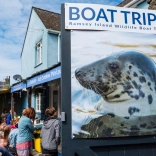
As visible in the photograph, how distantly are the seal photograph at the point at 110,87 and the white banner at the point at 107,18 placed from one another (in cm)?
9

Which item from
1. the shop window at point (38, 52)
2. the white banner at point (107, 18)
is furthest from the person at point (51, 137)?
the shop window at point (38, 52)

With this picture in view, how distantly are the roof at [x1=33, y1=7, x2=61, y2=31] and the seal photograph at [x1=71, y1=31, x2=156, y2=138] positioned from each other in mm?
11272

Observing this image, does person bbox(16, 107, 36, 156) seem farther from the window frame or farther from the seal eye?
the window frame

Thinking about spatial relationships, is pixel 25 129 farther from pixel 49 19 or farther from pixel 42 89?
pixel 49 19

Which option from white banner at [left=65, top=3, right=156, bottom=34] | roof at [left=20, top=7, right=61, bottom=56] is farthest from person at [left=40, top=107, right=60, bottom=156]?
roof at [left=20, top=7, right=61, bottom=56]

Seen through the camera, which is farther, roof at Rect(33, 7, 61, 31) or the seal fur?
roof at Rect(33, 7, 61, 31)

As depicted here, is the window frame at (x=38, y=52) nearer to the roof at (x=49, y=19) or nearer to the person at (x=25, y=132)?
the roof at (x=49, y=19)

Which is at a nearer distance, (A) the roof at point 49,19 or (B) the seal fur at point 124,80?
(B) the seal fur at point 124,80

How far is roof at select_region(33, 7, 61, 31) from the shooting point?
1392 cm

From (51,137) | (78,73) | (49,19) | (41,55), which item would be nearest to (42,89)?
(41,55)

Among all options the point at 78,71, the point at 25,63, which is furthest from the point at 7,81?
the point at 78,71

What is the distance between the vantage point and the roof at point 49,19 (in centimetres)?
1392

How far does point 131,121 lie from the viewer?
2.72m

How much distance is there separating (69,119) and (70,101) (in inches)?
8.3
